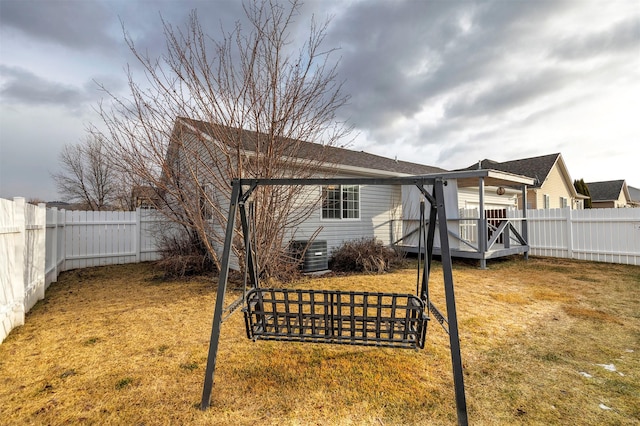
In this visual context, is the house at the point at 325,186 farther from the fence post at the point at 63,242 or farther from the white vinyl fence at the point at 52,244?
the fence post at the point at 63,242

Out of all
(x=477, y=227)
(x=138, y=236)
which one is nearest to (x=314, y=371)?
(x=477, y=227)

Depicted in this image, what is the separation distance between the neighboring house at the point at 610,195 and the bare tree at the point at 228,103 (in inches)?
1476

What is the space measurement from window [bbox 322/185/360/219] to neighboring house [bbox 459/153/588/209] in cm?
755

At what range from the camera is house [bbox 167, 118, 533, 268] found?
5152 millimetres

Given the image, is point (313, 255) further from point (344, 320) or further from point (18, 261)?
point (18, 261)

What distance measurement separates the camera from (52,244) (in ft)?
21.5

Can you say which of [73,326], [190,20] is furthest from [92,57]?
[73,326]

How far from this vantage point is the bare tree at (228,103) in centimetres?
493

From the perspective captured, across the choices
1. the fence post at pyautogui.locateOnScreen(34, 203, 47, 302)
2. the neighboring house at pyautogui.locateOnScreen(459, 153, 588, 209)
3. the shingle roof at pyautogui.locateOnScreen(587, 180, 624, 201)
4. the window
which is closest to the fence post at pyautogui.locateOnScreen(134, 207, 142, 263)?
the fence post at pyautogui.locateOnScreen(34, 203, 47, 302)

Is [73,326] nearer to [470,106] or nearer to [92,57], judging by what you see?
[92,57]

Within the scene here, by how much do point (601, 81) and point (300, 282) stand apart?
32.7 feet

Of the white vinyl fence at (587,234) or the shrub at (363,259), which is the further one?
the white vinyl fence at (587,234)

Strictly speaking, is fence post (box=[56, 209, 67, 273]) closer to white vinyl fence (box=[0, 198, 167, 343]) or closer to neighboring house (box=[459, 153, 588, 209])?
white vinyl fence (box=[0, 198, 167, 343])

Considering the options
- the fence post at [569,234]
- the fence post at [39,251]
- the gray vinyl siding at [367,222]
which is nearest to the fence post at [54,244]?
the fence post at [39,251]
